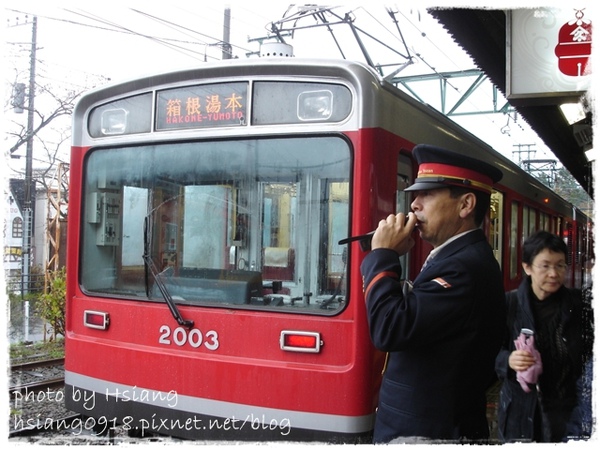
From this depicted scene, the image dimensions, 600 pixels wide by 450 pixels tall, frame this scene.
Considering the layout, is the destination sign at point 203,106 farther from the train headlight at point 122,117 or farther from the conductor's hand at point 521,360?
the conductor's hand at point 521,360

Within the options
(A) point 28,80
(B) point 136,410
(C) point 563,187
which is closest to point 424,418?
(B) point 136,410

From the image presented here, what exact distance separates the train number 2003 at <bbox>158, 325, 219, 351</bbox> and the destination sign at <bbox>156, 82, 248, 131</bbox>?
1195 mm

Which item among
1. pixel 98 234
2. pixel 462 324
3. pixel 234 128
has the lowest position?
pixel 462 324

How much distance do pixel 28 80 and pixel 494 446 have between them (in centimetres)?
1332

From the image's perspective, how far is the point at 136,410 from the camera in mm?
3598

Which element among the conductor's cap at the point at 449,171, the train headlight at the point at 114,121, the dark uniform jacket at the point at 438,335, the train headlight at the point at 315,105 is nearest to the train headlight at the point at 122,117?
the train headlight at the point at 114,121

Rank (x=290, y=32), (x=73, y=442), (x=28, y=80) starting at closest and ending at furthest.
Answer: (x=73, y=442), (x=290, y=32), (x=28, y=80)

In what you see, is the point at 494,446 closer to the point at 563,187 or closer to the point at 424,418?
the point at 424,418

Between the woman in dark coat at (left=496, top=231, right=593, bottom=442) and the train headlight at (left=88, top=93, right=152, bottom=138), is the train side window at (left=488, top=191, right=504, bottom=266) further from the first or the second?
the train headlight at (left=88, top=93, right=152, bottom=138)

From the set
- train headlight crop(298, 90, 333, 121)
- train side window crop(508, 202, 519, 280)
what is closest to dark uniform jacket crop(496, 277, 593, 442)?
train headlight crop(298, 90, 333, 121)

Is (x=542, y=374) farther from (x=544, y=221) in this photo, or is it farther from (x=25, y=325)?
(x=25, y=325)

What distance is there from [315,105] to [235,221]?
81 cm

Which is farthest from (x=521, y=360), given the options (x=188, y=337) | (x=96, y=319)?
(x=96, y=319)

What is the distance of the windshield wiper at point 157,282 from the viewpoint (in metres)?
3.46
